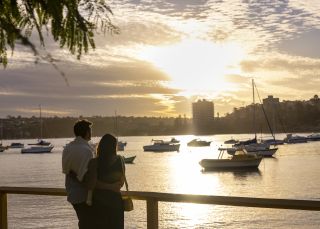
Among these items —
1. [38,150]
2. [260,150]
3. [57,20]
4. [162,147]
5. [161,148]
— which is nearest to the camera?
[57,20]

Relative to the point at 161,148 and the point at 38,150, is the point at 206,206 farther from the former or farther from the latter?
the point at 38,150

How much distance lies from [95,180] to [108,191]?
6.7 inches

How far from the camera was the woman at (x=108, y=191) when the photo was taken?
533 centimetres

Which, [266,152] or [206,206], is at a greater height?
[266,152]

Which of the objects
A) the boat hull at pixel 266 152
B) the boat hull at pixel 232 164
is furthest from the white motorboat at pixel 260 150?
the boat hull at pixel 232 164

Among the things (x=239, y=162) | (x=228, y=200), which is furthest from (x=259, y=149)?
(x=228, y=200)

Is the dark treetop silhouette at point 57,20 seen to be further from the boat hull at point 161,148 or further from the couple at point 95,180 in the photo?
the boat hull at point 161,148

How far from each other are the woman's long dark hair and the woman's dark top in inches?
1.7

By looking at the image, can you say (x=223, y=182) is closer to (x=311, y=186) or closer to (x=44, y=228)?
(x=311, y=186)

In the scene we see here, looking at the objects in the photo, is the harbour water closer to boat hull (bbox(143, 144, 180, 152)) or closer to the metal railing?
the metal railing

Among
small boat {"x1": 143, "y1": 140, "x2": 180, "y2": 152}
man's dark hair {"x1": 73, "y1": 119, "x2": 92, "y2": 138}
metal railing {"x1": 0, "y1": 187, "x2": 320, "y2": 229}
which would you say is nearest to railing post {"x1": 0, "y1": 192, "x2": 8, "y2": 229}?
metal railing {"x1": 0, "y1": 187, "x2": 320, "y2": 229}

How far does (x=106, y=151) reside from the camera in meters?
5.33

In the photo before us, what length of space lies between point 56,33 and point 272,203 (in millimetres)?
2292

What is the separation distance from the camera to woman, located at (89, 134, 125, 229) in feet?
17.5
